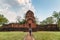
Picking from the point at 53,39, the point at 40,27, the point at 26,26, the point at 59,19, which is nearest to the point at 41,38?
the point at 53,39

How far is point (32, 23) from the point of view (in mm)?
58000

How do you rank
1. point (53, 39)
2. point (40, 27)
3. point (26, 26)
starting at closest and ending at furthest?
point (53, 39) < point (40, 27) < point (26, 26)

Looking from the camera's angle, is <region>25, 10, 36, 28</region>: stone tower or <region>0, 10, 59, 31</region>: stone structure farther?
<region>25, 10, 36, 28</region>: stone tower

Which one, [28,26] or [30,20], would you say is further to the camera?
[30,20]

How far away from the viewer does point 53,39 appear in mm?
30672

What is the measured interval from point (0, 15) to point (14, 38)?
4698cm

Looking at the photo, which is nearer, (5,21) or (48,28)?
(48,28)

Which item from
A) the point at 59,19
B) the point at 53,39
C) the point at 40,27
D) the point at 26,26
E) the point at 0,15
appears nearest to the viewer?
the point at 53,39

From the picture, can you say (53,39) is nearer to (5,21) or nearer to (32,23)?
(32,23)

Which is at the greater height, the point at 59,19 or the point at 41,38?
the point at 59,19

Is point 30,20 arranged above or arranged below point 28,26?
above

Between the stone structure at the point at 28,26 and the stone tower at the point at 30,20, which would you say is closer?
the stone structure at the point at 28,26

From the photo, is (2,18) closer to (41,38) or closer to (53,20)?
(53,20)

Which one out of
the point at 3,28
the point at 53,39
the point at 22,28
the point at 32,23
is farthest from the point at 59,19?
the point at 53,39
